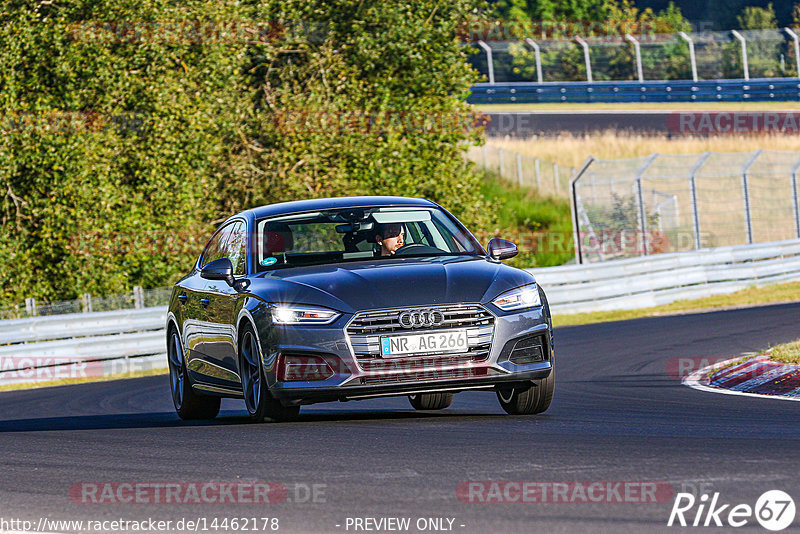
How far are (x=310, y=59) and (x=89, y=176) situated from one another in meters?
6.47

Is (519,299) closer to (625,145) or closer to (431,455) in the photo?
(431,455)

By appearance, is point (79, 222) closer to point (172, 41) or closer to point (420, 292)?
point (172, 41)

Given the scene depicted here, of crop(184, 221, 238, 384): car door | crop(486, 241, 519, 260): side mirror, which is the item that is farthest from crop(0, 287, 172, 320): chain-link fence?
crop(486, 241, 519, 260): side mirror

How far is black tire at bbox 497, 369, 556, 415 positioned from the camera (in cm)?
964

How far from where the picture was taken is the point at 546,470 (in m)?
6.94

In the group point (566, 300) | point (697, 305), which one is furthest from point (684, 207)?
point (566, 300)

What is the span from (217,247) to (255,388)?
234 centimetres

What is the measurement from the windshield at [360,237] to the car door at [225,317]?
285 mm

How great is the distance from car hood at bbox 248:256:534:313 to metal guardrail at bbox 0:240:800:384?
37.4 feet

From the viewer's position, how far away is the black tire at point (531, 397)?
379 inches

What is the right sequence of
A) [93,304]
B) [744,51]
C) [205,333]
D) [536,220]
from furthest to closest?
1. [744,51]
2. [536,220]
3. [93,304]
4. [205,333]

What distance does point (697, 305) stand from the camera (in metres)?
26.0

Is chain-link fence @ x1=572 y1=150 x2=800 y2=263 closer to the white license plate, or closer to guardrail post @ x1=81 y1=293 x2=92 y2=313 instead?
guardrail post @ x1=81 y1=293 x2=92 y2=313

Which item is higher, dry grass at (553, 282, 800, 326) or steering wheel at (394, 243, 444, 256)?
steering wheel at (394, 243, 444, 256)
